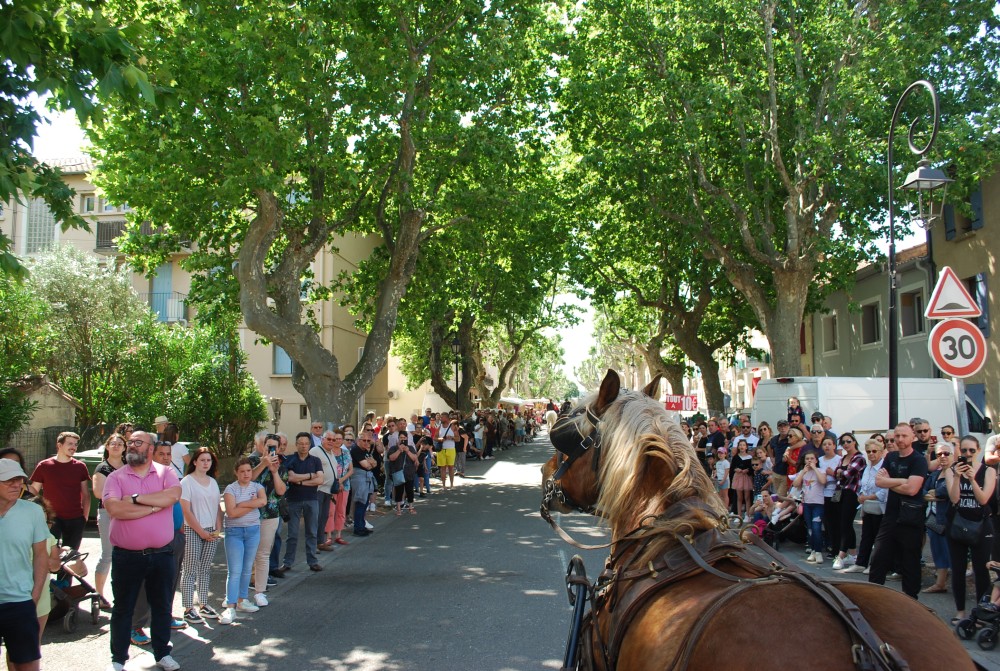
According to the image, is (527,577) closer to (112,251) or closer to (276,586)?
(276,586)

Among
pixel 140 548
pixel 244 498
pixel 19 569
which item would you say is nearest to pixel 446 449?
pixel 244 498

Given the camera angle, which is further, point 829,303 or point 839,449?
point 829,303

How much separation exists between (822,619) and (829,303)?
106 feet

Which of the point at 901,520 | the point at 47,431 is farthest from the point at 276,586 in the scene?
the point at 47,431

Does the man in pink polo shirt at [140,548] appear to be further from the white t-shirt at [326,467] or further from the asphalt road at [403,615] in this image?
the white t-shirt at [326,467]

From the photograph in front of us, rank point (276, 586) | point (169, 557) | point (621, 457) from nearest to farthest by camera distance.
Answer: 1. point (621, 457)
2. point (169, 557)
3. point (276, 586)

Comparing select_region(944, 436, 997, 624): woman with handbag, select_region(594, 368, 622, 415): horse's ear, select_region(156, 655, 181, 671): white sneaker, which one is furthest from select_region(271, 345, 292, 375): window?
select_region(594, 368, 622, 415): horse's ear

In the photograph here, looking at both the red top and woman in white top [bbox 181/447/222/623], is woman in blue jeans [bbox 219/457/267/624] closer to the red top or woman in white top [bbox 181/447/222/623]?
woman in white top [bbox 181/447/222/623]

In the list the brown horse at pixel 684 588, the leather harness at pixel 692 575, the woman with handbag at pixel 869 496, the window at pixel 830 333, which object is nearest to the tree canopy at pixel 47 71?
the brown horse at pixel 684 588

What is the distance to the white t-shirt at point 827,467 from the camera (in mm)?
10711

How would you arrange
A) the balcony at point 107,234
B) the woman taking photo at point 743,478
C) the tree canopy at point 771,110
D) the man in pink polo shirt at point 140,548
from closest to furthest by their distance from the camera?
the man in pink polo shirt at point 140,548 → the woman taking photo at point 743,478 → the tree canopy at point 771,110 → the balcony at point 107,234

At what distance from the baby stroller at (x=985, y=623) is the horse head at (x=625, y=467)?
495 centimetres

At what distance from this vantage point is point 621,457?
324 centimetres

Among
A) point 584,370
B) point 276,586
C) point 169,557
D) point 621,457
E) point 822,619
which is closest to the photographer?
point 822,619
